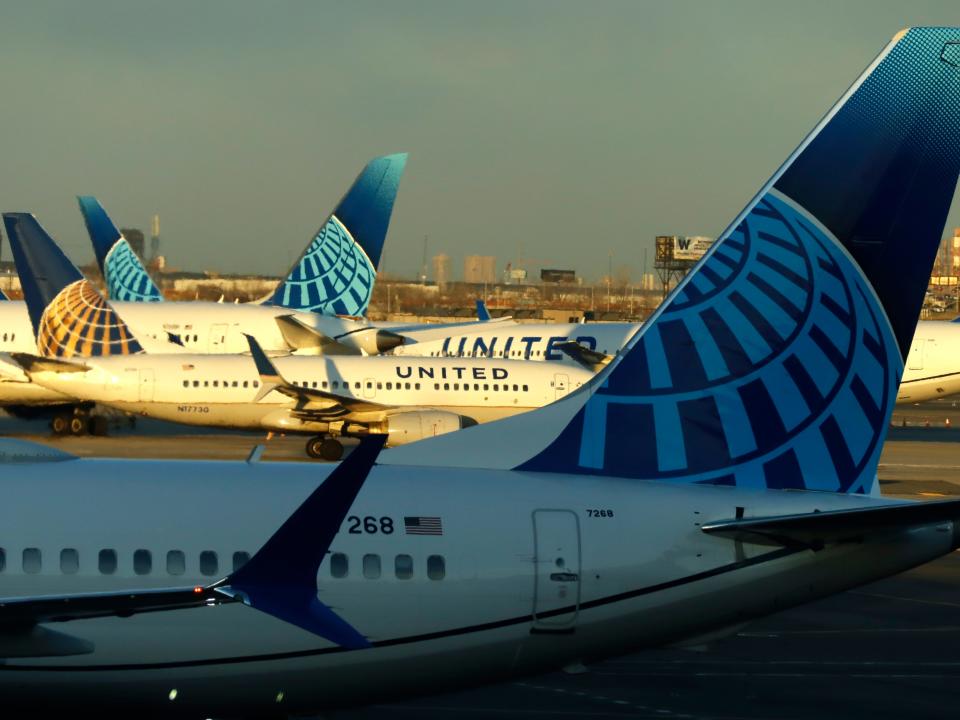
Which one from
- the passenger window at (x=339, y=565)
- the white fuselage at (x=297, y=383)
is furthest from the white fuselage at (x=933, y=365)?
the passenger window at (x=339, y=565)

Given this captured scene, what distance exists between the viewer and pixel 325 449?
48.8m

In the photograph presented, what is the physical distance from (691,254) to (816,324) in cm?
14151

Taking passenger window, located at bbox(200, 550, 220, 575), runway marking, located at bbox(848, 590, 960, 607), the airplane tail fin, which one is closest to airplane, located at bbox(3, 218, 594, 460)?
runway marking, located at bbox(848, 590, 960, 607)

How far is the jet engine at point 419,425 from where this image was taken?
153 ft

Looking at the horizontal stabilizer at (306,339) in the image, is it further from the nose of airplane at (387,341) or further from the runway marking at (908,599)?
the runway marking at (908,599)

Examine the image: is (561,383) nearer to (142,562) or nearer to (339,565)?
(339,565)

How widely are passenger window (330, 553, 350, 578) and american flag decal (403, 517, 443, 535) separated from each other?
0.68 meters

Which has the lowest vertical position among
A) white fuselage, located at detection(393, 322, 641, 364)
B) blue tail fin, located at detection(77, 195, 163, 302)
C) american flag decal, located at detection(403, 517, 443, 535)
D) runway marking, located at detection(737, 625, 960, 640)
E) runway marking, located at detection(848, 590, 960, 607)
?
runway marking, located at detection(737, 625, 960, 640)

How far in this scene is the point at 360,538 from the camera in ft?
43.7

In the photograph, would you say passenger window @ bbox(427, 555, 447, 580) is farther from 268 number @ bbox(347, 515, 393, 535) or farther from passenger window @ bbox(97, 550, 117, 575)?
passenger window @ bbox(97, 550, 117, 575)

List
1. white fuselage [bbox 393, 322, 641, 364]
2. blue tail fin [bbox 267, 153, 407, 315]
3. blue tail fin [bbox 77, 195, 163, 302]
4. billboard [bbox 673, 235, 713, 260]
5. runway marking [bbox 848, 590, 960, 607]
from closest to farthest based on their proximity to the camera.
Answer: runway marking [bbox 848, 590, 960, 607]
white fuselage [bbox 393, 322, 641, 364]
blue tail fin [bbox 267, 153, 407, 315]
blue tail fin [bbox 77, 195, 163, 302]
billboard [bbox 673, 235, 713, 260]

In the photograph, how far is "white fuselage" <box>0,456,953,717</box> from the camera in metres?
12.6

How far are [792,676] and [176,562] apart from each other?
32.5 ft

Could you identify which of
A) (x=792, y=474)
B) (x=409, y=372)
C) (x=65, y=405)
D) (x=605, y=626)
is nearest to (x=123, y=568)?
(x=605, y=626)
